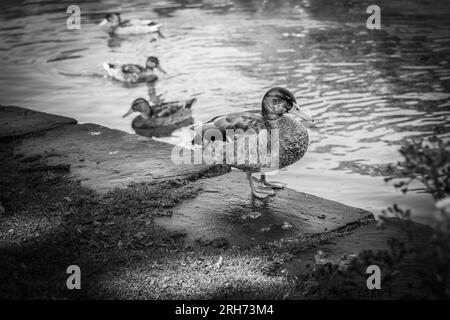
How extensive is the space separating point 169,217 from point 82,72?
8606 mm

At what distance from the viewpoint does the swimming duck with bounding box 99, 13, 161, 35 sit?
596 inches

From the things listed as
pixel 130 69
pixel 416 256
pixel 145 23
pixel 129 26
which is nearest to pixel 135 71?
pixel 130 69

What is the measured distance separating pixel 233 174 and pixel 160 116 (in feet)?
14.4

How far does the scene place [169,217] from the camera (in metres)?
4.50

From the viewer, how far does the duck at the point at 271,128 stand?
512cm

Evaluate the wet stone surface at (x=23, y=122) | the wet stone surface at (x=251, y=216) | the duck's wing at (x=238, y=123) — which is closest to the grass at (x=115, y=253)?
the wet stone surface at (x=251, y=216)

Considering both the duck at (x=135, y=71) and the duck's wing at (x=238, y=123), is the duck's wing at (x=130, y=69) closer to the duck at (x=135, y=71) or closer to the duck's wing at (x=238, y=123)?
the duck at (x=135, y=71)

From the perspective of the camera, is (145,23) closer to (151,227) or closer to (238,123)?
(238,123)

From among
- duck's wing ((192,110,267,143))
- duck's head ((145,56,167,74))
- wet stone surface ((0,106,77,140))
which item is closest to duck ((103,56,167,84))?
duck's head ((145,56,167,74))

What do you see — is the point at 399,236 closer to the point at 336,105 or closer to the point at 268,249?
the point at 268,249

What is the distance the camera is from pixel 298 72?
1109cm

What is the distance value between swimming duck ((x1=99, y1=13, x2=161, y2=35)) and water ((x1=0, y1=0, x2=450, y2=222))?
30cm

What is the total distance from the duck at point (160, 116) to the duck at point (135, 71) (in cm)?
200
